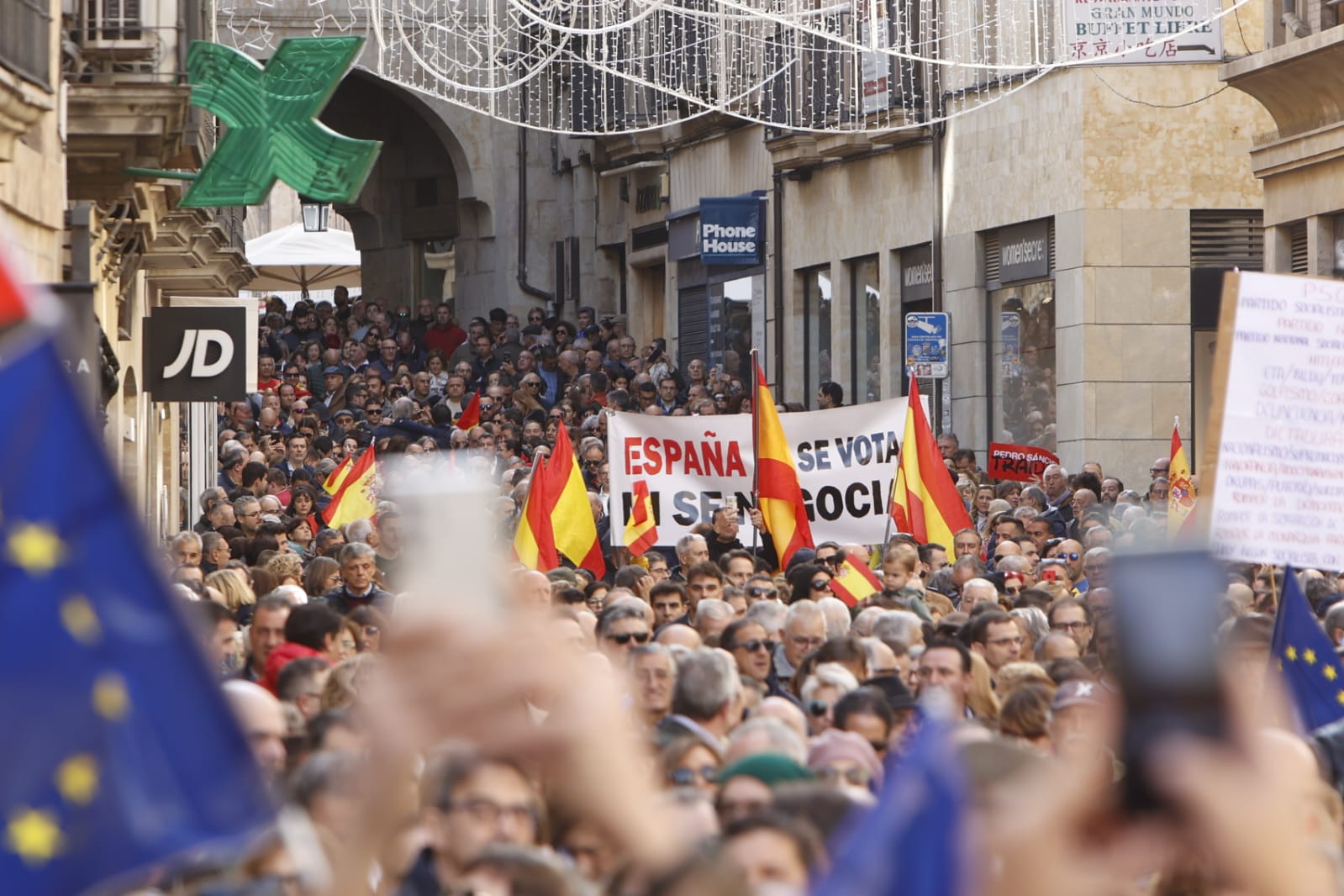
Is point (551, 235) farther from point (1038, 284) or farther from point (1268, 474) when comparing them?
point (1268, 474)

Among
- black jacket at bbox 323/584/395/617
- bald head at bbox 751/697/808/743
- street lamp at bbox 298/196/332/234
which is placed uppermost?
street lamp at bbox 298/196/332/234

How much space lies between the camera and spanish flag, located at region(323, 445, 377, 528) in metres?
18.7

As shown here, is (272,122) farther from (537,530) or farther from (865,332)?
(865,332)

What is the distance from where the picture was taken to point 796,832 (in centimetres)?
465

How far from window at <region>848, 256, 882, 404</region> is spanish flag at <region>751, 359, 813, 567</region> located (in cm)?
1674

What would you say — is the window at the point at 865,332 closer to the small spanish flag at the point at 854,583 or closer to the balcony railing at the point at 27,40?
the balcony railing at the point at 27,40

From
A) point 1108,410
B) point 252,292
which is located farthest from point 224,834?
point 252,292

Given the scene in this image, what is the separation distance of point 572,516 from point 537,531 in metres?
0.59

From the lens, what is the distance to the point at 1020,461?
24016 mm

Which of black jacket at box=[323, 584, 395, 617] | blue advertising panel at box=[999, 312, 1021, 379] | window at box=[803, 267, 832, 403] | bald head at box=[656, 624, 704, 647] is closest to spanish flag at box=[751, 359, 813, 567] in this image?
black jacket at box=[323, 584, 395, 617]

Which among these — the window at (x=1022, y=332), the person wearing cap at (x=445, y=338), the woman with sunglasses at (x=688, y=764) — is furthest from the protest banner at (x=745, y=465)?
the person wearing cap at (x=445, y=338)

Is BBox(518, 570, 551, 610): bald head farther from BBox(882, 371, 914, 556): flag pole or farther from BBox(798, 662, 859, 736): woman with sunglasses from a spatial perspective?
BBox(882, 371, 914, 556): flag pole

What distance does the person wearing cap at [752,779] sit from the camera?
5.59 meters

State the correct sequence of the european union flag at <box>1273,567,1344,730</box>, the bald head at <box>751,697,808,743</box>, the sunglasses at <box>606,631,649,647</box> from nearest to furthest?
the bald head at <box>751,697,808,743</box>
the european union flag at <box>1273,567,1344,730</box>
the sunglasses at <box>606,631,649,647</box>
